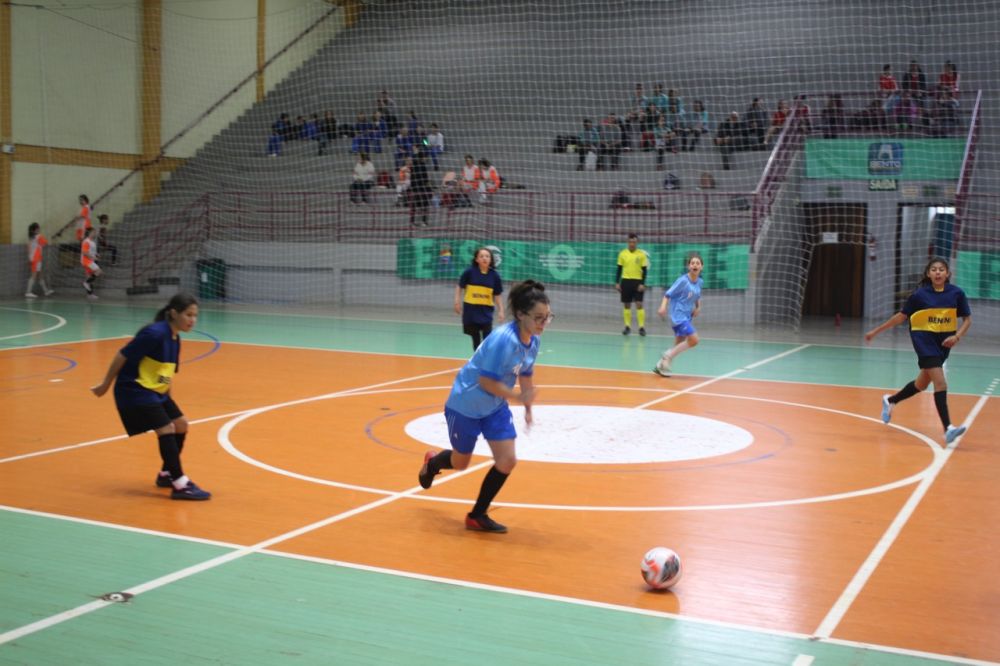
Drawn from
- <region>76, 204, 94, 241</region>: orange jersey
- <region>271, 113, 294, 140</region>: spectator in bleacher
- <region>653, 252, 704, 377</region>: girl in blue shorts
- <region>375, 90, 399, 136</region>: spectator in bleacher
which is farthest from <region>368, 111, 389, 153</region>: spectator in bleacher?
<region>653, 252, 704, 377</region>: girl in blue shorts

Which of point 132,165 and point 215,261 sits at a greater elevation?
point 132,165

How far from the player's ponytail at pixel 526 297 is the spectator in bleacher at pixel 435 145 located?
2346 centimetres

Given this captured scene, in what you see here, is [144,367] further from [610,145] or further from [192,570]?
[610,145]

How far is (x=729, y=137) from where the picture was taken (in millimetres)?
27062

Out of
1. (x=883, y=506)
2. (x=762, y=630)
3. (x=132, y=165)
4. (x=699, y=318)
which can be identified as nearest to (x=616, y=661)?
(x=762, y=630)

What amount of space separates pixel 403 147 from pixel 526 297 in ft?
79.9

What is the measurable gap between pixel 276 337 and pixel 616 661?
16.0 m

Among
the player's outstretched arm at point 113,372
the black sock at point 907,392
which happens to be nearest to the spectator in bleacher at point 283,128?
the black sock at point 907,392

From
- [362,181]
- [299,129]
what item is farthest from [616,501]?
[299,129]

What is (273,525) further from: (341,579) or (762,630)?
(762,630)

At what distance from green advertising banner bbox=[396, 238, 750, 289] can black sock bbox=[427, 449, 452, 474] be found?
15651mm

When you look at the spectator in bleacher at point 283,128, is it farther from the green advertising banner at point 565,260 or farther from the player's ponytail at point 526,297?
the player's ponytail at point 526,297

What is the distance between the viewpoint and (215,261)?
1199 inches

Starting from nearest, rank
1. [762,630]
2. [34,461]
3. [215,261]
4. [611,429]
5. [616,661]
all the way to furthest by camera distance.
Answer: [616,661] → [762,630] → [34,461] → [611,429] → [215,261]
